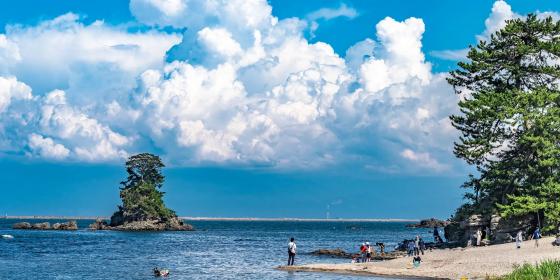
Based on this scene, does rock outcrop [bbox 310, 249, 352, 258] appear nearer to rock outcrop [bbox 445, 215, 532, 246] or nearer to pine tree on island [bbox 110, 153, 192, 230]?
rock outcrop [bbox 445, 215, 532, 246]

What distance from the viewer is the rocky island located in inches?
6545

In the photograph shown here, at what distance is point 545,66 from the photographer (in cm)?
6869

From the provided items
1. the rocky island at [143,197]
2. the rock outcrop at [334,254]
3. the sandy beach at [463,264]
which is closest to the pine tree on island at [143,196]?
the rocky island at [143,197]

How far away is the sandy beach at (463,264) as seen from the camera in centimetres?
4619

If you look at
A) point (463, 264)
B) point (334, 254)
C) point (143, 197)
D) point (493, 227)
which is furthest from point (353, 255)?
point (143, 197)

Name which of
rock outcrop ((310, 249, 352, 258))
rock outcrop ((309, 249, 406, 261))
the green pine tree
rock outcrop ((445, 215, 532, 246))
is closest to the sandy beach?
rock outcrop ((445, 215, 532, 246))

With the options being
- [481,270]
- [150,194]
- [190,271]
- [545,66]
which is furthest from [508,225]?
[150,194]

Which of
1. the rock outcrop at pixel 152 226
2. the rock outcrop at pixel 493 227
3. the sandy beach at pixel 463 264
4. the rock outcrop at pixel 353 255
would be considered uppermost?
the rock outcrop at pixel 152 226

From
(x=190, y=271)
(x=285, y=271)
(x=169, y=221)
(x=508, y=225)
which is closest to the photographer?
(x=285, y=271)

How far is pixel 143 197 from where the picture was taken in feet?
543

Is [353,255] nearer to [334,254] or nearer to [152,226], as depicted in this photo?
[334,254]

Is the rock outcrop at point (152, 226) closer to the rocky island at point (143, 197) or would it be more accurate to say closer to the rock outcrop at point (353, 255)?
the rocky island at point (143, 197)

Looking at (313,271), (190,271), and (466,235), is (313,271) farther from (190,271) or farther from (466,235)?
(466,235)

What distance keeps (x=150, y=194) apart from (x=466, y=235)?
10873 centimetres
